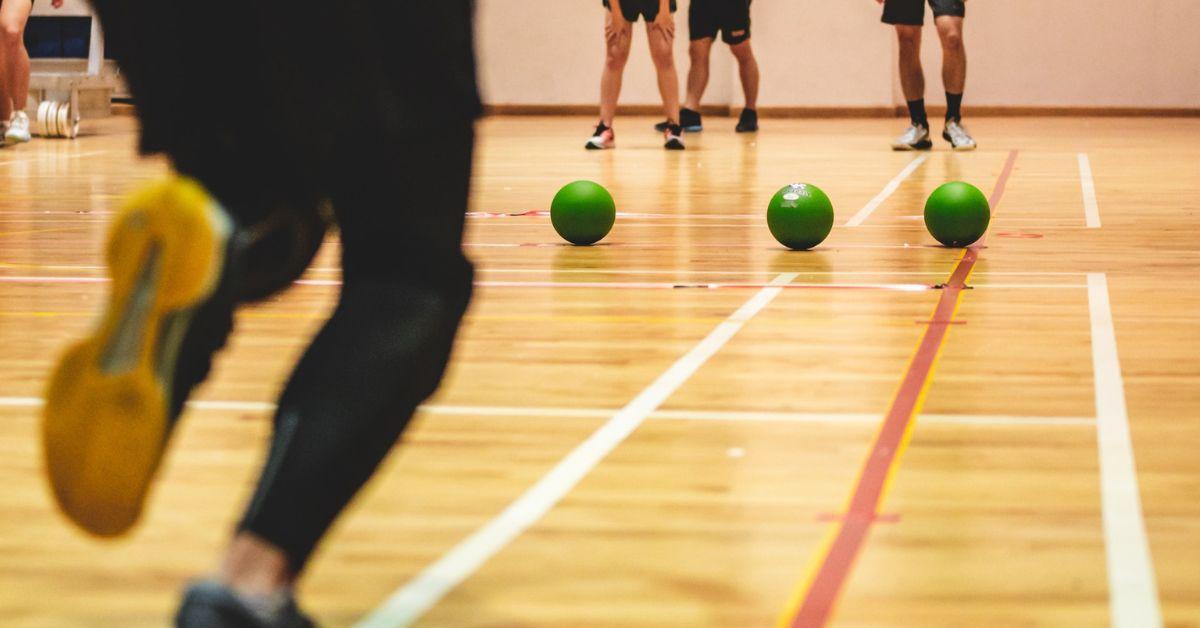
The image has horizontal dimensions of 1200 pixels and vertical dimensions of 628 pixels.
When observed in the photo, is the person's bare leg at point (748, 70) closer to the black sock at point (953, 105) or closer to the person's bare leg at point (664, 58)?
the person's bare leg at point (664, 58)

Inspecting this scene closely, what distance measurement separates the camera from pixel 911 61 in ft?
32.9

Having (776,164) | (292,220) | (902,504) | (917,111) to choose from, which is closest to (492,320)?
(902,504)

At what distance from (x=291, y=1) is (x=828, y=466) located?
3.81 feet

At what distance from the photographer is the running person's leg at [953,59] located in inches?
379

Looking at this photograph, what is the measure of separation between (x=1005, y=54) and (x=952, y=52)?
19.0 feet

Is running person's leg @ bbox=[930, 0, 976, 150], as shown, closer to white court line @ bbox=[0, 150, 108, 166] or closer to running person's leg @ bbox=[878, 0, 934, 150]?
running person's leg @ bbox=[878, 0, 934, 150]

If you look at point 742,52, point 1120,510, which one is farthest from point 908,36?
point 1120,510

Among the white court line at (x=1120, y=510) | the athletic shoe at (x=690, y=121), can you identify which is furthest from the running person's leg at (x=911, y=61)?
the white court line at (x=1120, y=510)

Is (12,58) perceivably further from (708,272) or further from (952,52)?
(708,272)

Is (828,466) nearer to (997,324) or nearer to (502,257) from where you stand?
(997,324)

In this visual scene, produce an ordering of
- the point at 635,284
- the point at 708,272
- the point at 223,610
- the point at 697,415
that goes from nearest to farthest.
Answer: the point at 223,610
the point at 697,415
the point at 635,284
the point at 708,272

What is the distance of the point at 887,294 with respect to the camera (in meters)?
4.12

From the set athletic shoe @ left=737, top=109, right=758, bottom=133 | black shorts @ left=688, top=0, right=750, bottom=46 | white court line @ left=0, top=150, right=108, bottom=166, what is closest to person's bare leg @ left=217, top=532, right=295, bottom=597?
white court line @ left=0, top=150, right=108, bottom=166

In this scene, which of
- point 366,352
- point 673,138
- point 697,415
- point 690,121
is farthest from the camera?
point 690,121
